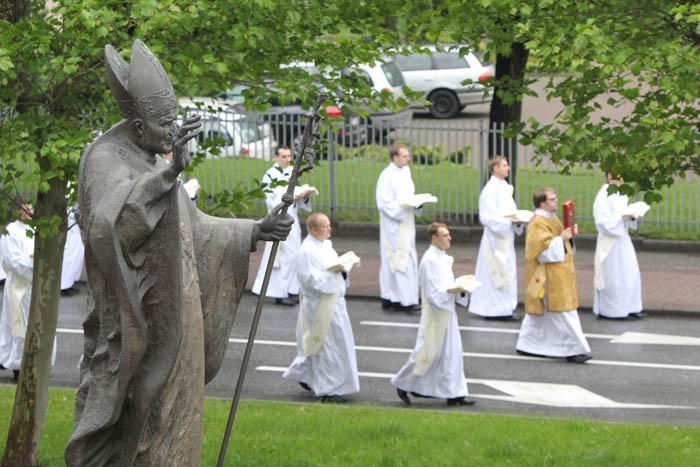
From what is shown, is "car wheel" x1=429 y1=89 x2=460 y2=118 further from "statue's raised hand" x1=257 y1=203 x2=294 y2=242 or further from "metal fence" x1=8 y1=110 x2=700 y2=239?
"statue's raised hand" x1=257 y1=203 x2=294 y2=242

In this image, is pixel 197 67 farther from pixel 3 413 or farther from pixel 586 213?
pixel 586 213

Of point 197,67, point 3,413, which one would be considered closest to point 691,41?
point 197,67

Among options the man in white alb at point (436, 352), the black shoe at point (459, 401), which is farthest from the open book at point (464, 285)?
the black shoe at point (459, 401)

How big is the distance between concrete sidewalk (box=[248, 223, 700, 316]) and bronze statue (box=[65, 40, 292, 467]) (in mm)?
12759

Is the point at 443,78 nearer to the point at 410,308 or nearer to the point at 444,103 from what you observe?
the point at 444,103

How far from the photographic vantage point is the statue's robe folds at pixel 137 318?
623 cm

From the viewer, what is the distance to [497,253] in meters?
18.9

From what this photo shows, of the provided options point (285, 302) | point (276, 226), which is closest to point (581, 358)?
point (285, 302)

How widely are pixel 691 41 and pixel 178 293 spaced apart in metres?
5.39

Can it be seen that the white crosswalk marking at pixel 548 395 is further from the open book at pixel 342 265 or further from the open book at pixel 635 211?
the open book at pixel 635 211

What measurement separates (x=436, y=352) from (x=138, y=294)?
7797 mm

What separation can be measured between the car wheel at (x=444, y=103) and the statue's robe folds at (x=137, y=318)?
28790 mm

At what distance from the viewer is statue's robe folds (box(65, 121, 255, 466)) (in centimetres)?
623

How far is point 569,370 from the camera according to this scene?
604 inches
